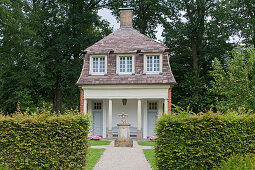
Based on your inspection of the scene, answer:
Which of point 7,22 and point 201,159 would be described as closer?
point 201,159

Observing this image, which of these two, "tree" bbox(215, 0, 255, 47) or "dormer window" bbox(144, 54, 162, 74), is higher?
"tree" bbox(215, 0, 255, 47)

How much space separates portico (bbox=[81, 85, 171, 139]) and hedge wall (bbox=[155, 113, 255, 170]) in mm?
13721

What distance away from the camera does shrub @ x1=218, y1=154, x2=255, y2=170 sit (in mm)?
7930

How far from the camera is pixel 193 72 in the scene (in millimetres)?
30016

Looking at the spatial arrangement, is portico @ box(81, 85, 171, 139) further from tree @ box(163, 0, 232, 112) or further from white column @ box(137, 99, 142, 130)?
tree @ box(163, 0, 232, 112)

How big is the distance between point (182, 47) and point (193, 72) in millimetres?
3575

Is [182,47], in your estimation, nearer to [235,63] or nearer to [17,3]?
[235,63]

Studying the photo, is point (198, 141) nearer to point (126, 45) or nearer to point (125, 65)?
point (125, 65)

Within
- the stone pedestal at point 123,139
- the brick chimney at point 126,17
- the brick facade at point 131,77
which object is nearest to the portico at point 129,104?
the brick facade at point 131,77

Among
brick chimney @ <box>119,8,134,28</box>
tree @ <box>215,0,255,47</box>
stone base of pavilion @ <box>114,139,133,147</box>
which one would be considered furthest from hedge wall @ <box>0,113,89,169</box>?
tree @ <box>215,0,255,47</box>

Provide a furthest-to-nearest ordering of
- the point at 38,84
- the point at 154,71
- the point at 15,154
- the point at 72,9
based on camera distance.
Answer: the point at 72,9, the point at 38,84, the point at 154,71, the point at 15,154

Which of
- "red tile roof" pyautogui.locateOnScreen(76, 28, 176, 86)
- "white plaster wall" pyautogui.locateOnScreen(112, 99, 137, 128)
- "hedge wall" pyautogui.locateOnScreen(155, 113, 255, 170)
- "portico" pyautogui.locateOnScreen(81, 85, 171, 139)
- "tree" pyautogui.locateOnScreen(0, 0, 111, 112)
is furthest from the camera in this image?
"tree" pyautogui.locateOnScreen(0, 0, 111, 112)

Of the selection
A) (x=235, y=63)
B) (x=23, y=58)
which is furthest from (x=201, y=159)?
(x=23, y=58)

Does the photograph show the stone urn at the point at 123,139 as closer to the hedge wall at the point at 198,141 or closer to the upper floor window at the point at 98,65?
the upper floor window at the point at 98,65
